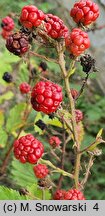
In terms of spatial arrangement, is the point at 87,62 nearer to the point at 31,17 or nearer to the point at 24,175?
the point at 31,17

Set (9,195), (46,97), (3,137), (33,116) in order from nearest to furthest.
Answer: (46,97), (9,195), (3,137), (33,116)

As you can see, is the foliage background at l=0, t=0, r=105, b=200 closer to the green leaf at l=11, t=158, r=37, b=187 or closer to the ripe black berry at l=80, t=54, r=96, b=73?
the green leaf at l=11, t=158, r=37, b=187

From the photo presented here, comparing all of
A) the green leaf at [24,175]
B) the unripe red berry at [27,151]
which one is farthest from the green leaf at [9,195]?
the green leaf at [24,175]

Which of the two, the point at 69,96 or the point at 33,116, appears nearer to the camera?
the point at 69,96

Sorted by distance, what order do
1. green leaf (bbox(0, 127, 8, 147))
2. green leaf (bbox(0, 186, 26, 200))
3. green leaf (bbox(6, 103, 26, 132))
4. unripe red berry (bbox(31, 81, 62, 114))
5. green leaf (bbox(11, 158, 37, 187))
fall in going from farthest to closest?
Answer: green leaf (bbox(6, 103, 26, 132)) < green leaf (bbox(0, 127, 8, 147)) < green leaf (bbox(11, 158, 37, 187)) < green leaf (bbox(0, 186, 26, 200)) < unripe red berry (bbox(31, 81, 62, 114))

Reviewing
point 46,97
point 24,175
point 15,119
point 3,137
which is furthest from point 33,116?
point 46,97

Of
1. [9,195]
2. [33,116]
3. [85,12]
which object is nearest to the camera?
[85,12]

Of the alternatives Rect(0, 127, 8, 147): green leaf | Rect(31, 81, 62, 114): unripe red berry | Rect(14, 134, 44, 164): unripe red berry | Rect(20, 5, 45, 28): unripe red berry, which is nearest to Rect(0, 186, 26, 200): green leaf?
Rect(14, 134, 44, 164): unripe red berry
